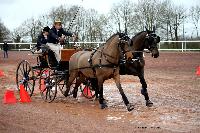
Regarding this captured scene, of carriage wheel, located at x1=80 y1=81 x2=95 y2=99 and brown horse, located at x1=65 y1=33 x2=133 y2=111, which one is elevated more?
brown horse, located at x1=65 y1=33 x2=133 y2=111

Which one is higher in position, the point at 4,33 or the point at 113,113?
the point at 4,33

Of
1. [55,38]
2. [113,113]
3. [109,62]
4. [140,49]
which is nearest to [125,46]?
Result: [109,62]

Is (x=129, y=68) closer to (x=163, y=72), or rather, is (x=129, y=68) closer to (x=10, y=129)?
(x=10, y=129)

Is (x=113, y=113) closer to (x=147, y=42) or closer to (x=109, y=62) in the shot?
(x=109, y=62)

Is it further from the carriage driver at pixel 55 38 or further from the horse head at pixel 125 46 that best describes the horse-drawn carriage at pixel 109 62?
the carriage driver at pixel 55 38

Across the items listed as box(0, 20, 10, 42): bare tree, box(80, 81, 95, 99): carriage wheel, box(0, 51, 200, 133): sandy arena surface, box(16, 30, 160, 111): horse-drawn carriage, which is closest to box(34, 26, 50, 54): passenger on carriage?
box(16, 30, 160, 111): horse-drawn carriage

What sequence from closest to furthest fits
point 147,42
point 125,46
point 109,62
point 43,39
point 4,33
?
point 125,46 → point 109,62 → point 147,42 → point 43,39 → point 4,33

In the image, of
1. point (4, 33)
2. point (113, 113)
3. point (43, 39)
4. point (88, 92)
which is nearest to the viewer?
point (113, 113)

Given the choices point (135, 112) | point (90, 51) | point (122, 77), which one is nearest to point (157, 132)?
point (135, 112)

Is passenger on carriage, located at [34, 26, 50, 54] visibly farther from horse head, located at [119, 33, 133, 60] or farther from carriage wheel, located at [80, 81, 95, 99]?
horse head, located at [119, 33, 133, 60]

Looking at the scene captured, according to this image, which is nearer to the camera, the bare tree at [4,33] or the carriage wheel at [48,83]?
the carriage wheel at [48,83]

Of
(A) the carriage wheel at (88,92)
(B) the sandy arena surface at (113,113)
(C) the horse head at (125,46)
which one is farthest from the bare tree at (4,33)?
(C) the horse head at (125,46)

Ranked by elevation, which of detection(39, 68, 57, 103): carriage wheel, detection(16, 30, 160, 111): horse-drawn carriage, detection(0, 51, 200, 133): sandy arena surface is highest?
detection(16, 30, 160, 111): horse-drawn carriage

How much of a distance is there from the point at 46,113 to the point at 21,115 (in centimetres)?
72
